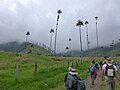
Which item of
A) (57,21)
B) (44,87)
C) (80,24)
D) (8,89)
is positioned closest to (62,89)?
(44,87)

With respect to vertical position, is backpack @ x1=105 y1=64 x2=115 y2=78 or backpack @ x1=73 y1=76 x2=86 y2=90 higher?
backpack @ x1=105 y1=64 x2=115 y2=78

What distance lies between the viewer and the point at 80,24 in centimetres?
11581

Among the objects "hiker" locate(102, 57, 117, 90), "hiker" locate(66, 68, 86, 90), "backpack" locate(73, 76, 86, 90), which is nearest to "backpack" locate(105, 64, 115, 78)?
"hiker" locate(102, 57, 117, 90)

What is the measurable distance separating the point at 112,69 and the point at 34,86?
8.73m

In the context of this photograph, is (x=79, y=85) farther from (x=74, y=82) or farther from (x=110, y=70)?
(x=110, y=70)

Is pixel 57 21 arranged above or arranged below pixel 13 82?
above

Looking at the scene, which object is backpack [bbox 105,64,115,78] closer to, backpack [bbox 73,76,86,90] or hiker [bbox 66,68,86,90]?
hiker [bbox 66,68,86,90]

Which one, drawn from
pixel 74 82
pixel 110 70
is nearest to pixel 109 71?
pixel 110 70

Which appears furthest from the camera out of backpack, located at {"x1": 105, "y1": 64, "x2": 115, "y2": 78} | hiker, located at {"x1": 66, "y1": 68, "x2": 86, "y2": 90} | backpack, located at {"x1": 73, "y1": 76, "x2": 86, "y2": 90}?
backpack, located at {"x1": 105, "y1": 64, "x2": 115, "y2": 78}

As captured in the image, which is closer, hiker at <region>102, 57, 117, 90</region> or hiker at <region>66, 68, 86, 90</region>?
hiker at <region>66, 68, 86, 90</region>

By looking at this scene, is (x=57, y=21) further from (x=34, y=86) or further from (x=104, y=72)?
(x=104, y=72)

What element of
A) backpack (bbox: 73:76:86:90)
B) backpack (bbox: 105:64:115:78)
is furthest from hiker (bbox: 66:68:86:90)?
backpack (bbox: 105:64:115:78)

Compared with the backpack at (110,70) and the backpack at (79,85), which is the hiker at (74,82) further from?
the backpack at (110,70)

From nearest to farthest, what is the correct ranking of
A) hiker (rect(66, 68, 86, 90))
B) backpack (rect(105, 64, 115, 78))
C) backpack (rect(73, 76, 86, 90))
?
backpack (rect(73, 76, 86, 90)) < hiker (rect(66, 68, 86, 90)) < backpack (rect(105, 64, 115, 78))
